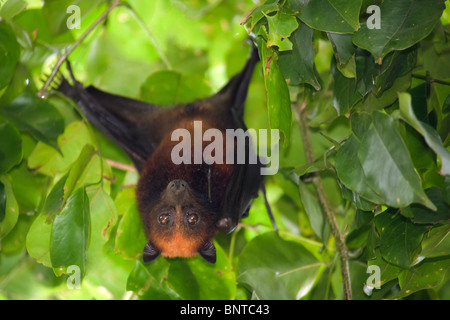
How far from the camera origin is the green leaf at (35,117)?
107 inches

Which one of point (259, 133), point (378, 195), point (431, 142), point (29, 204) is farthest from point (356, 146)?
point (29, 204)

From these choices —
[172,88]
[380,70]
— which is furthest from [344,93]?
[172,88]

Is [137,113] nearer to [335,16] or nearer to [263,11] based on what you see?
[263,11]

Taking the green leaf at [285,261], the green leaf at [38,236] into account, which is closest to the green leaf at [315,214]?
the green leaf at [285,261]

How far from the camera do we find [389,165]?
1768 millimetres

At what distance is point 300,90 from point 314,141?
1.85 feet

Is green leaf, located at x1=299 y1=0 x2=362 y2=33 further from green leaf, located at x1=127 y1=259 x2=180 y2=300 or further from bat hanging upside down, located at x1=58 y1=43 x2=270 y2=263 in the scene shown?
green leaf, located at x1=127 y1=259 x2=180 y2=300

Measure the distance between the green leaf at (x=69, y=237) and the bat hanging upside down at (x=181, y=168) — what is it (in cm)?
59

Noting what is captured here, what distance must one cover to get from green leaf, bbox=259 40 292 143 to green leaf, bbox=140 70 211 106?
1.53 meters

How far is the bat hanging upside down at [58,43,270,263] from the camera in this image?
312 cm

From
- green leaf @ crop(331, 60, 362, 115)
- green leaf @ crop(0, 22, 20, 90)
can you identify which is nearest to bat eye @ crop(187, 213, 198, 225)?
green leaf @ crop(331, 60, 362, 115)

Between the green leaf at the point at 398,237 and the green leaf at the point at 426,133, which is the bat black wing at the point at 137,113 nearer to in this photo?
the green leaf at the point at 398,237

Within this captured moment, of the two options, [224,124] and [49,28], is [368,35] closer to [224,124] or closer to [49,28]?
[224,124]

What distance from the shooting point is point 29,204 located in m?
2.94
